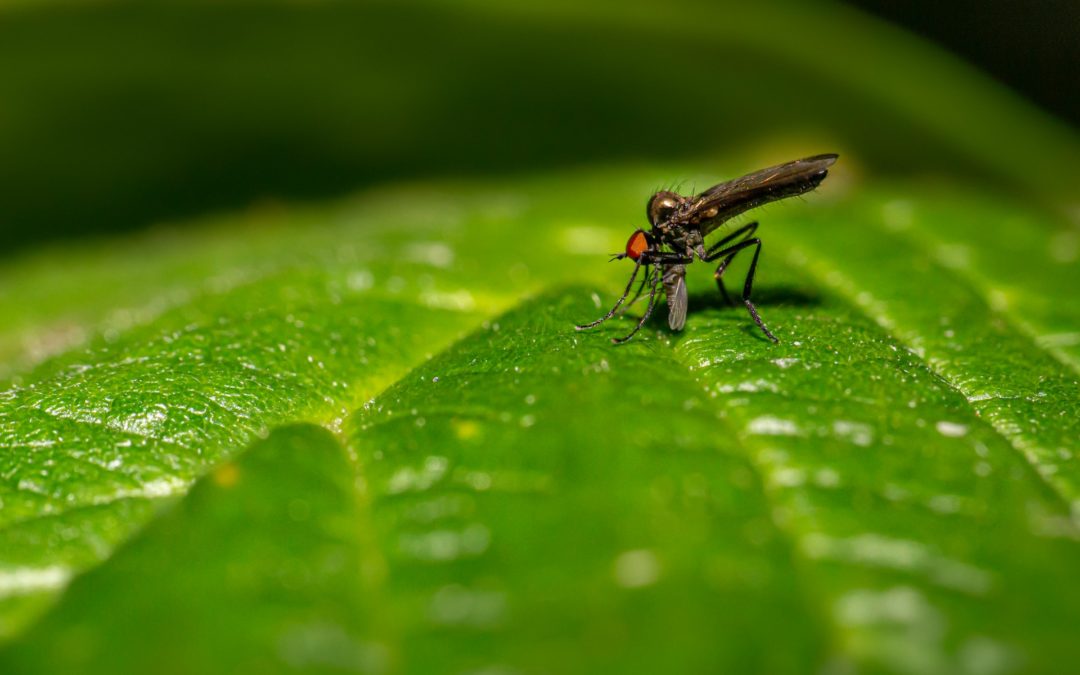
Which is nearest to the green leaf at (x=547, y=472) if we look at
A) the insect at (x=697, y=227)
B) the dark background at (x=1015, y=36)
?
the insect at (x=697, y=227)

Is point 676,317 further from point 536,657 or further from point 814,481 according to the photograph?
point 536,657

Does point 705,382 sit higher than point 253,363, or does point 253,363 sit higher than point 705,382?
point 253,363

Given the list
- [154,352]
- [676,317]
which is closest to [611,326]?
[676,317]

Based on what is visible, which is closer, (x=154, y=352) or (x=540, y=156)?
(x=154, y=352)

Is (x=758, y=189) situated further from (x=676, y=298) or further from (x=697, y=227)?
(x=676, y=298)

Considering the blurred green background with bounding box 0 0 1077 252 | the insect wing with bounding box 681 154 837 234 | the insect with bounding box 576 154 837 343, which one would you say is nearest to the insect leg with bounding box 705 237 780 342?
the insect with bounding box 576 154 837 343

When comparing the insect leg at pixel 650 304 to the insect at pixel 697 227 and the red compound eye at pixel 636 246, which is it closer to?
the insect at pixel 697 227

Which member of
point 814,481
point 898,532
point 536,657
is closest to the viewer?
point 536,657
